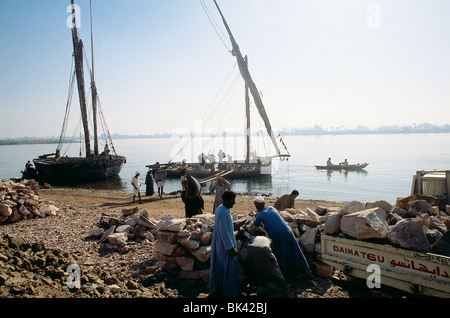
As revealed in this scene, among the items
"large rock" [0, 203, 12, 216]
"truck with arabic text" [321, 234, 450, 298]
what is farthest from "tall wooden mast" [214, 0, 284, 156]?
"truck with arabic text" [321, 234, 450, 298]

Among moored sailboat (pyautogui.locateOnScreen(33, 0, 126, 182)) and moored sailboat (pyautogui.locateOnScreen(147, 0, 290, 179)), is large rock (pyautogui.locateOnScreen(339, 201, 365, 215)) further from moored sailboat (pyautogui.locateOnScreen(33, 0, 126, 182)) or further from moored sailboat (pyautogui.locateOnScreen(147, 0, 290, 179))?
moored sailboat (pyautogui.locateOnScreen(33, 0, 126, 182))

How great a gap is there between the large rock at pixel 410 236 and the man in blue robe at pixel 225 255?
7.27ft

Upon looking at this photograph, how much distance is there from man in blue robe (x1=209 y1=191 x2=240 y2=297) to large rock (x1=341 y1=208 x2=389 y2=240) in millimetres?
1797

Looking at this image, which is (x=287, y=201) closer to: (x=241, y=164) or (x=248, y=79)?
(x=248, y=79)

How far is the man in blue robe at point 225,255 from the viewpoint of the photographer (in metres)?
3.92

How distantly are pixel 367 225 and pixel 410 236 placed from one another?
1.71ft

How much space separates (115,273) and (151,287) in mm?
829

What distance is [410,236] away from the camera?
→ 3.62m

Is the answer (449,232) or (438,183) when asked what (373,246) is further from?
(438,183)

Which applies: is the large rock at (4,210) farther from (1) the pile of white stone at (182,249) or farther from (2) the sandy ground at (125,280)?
(1) the pile of white stone at (182,249)

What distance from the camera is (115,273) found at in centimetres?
478

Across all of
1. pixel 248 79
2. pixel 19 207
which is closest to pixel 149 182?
pixel 19 207

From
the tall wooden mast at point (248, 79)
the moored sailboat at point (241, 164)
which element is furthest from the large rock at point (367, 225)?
the tall wooden mast at point (248, 79)
